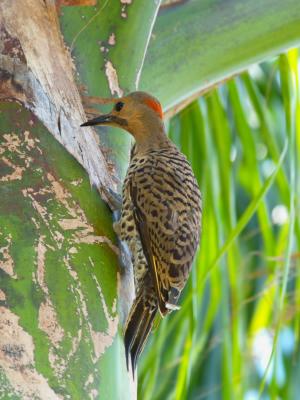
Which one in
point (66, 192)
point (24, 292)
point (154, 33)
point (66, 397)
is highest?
point (154, 33)

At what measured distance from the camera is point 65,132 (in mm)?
1852

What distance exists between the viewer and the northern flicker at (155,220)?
2150mm

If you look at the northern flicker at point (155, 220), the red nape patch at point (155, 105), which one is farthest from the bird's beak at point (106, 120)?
the red nape patch at point (155, 105)

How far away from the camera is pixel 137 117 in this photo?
2.65 m

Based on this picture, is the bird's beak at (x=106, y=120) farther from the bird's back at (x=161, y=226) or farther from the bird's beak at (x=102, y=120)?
the bird's back at (x=161, y=226)

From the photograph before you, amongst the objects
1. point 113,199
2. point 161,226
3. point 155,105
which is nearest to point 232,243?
point 161,226

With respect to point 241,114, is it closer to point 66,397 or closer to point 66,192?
point 66,192

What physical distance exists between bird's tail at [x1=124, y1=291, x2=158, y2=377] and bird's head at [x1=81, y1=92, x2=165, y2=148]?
0.43 m

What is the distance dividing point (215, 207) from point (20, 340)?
0.88m

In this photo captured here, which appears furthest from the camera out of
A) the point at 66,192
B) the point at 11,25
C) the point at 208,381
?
the point at 208,381

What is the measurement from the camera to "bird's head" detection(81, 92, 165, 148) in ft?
7.41

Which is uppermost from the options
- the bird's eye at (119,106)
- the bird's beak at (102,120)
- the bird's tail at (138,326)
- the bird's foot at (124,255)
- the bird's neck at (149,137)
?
the bird's neck at (149,137)

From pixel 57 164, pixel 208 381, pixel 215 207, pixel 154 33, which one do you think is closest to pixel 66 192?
pixel 57 164

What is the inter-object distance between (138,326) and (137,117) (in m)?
0.89
